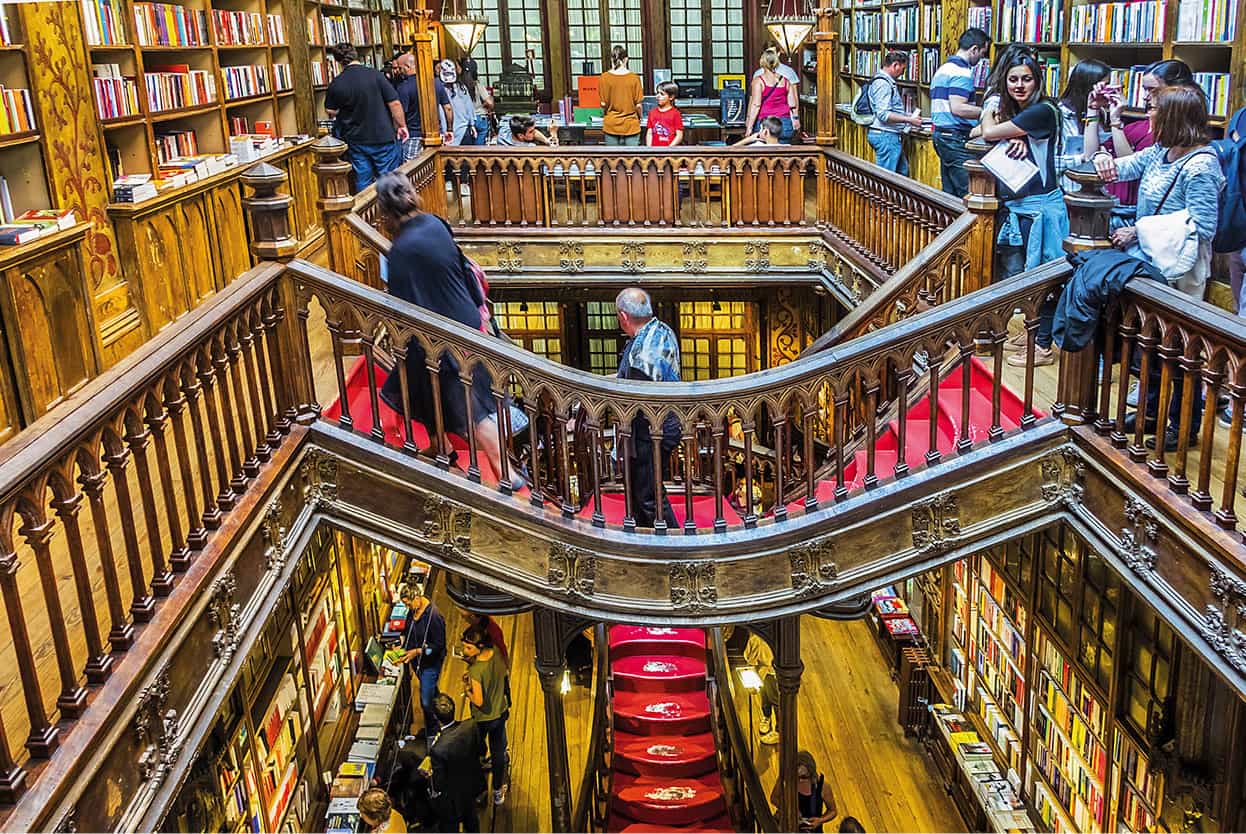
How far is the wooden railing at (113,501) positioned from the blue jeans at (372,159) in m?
4.05

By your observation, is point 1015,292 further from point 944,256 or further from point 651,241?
point 651,241

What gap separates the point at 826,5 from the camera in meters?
7.71

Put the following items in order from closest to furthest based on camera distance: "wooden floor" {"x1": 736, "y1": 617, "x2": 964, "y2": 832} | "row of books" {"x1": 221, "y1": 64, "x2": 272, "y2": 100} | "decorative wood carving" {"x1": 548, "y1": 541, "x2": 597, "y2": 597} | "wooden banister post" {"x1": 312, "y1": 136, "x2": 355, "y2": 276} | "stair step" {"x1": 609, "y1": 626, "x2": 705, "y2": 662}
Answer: "decorative wood carving" {"x1": 548, "y1": 541, "x2": 597, "y2": 597} → "wooden banister post" {"x1": 312, "y1": 136, "x2": 355, "y2": 276} → "wooden floor" {"x1": 736, "y1": 617, "x2": 964, "y2": 832} → "stair step" {"x1": 609, "y1": 626, "x2": 705, "y2": 662} → "row of books" {"x1": 221, "y1": 64, "x2": 272, "y2": 100}

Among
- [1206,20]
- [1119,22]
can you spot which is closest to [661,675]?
[1119,22]

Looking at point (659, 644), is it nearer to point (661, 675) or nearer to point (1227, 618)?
point (661, 675)

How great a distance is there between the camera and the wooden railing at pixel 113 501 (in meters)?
2.32

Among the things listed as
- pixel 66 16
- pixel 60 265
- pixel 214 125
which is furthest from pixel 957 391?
pixel 214 125

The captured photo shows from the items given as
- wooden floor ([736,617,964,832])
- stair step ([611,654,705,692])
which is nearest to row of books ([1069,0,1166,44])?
wooden floor ([736,617,964,832])

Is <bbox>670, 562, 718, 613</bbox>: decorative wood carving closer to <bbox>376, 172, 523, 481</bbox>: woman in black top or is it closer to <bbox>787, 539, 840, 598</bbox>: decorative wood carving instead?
<bbox>787, 539, 840, 598</bbox>: decorative wood carving

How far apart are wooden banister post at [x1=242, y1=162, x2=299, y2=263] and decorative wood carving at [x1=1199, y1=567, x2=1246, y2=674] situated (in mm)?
2974

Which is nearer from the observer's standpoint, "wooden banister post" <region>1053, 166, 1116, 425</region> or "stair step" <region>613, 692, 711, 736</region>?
"wooden banister post" <region>1053, 166, 1116, 425</region>

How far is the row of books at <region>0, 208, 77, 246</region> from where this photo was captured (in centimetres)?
526

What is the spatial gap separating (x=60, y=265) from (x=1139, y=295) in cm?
496

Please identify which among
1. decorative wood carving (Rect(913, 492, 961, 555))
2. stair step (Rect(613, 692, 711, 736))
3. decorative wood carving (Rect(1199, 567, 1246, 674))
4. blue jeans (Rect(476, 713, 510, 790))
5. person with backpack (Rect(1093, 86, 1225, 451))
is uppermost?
person with backpack (Rect(1093, 86, 1225, 451))
